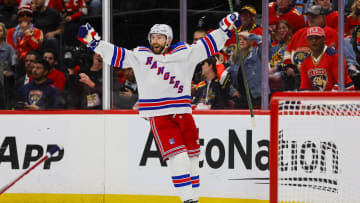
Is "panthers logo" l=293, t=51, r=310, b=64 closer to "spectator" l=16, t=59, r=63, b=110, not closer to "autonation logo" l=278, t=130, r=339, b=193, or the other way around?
"autonation logo" l=278, t=130, r=339, b=193

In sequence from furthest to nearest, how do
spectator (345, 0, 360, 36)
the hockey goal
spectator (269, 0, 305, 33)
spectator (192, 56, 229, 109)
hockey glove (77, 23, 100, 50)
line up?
spectator (192, 56, 229, 109)
spectator (269, 0, 305, 33)
spectator (345, 0, 360, 36)
hockey glove (77, 23, 100, 50)
the hockey goal

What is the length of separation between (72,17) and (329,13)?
1.98m

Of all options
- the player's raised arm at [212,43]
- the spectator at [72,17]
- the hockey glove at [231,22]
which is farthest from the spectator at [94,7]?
the hockey glove at [231,22]

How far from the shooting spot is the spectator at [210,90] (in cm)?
429

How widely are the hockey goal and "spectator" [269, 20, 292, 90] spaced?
1.91 feet

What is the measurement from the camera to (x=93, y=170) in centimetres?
436

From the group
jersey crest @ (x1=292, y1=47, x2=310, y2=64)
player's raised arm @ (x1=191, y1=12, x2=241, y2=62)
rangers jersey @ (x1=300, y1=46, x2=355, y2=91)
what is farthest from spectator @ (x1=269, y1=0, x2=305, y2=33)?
player's raised arm @ (x1=191, y1=12, x2=241, y2=62)

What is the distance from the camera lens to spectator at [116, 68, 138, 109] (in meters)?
4.38

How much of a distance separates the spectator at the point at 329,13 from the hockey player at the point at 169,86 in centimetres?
93

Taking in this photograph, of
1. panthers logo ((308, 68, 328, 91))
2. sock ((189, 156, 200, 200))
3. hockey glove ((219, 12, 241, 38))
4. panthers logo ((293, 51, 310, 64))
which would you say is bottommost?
sock ((189, 156, 200, 200))

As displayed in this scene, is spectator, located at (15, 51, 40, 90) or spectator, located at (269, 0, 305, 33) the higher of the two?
spectator, located at (269, 0, 305, 33)

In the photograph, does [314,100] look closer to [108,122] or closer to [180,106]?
[180,106]

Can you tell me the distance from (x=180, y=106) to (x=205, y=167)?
805 mm

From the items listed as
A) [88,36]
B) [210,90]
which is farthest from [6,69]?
[210,90]
